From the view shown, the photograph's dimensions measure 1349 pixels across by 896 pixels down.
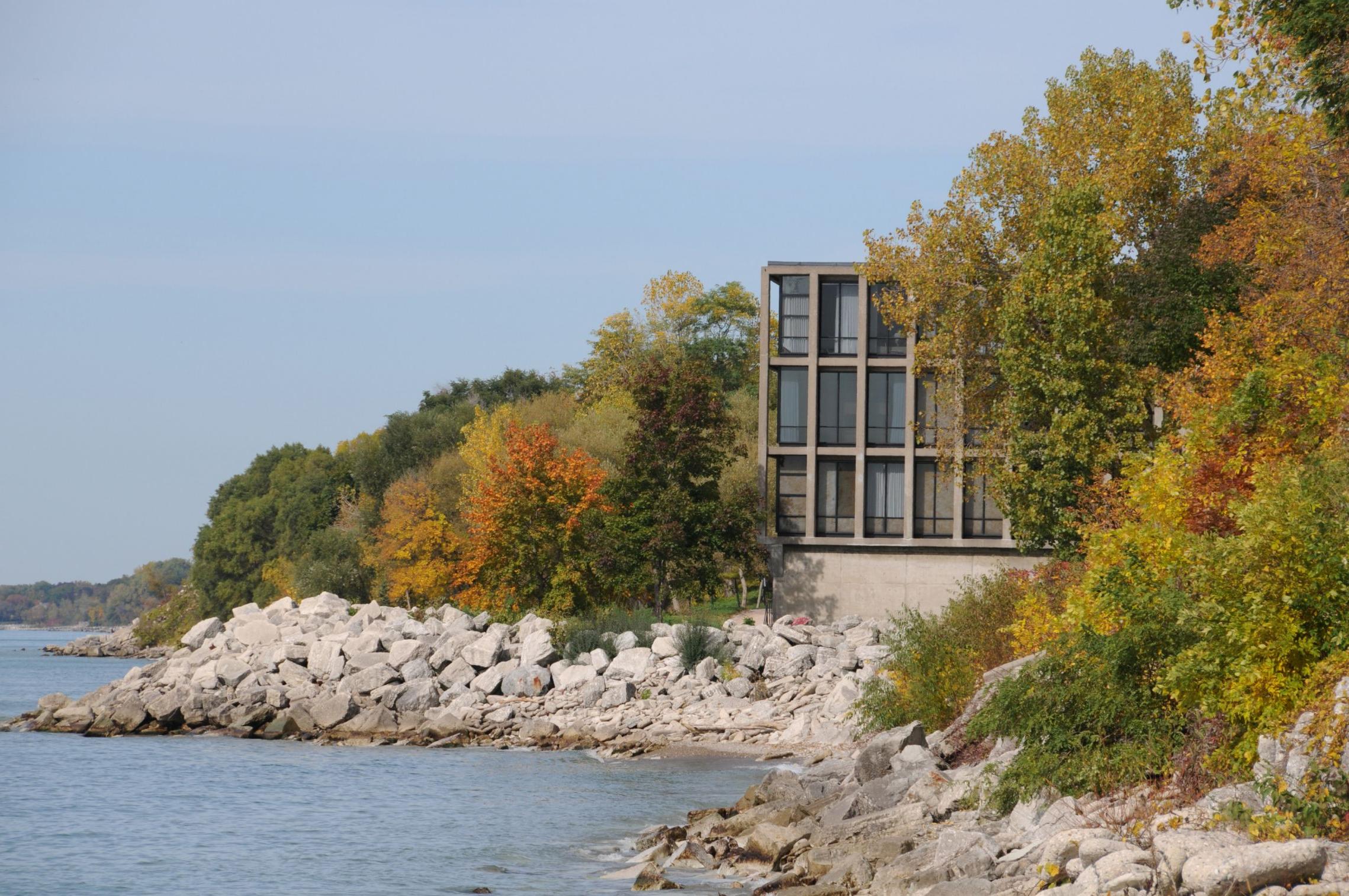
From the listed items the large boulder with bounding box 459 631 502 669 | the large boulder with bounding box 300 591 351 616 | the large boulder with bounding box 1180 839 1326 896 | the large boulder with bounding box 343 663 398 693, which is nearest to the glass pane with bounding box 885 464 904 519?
the large boulder with bounding box 459 631 502 669

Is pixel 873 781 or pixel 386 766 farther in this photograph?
pixel 386 766

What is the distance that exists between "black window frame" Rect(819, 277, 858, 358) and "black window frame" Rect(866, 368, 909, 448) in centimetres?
112

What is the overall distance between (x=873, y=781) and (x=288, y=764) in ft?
59.6

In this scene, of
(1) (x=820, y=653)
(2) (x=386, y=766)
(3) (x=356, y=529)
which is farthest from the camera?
(3) (x=356, y=529)

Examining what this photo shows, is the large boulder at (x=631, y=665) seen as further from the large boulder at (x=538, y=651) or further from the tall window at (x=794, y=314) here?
the tall window at (x=794, y=314)

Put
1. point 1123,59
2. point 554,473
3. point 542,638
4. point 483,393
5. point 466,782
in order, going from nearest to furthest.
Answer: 1. point 466,782
2. point 1123,59
3. point 542,638
4. point 554,473
5. point 483,393

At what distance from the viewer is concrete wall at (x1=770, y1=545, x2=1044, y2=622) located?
46875mm

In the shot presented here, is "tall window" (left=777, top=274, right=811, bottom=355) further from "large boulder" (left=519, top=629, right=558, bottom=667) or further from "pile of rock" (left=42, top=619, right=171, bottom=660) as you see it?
"pile of rock" (left=42, top=619, right=171, bottom=660)

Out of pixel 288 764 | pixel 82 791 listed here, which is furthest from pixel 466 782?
pixel 82 791

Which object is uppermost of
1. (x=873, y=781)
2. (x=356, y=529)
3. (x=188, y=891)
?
(x=356, y=529)

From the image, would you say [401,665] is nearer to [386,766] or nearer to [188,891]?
[386,766]

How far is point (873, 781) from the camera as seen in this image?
19.1 meters

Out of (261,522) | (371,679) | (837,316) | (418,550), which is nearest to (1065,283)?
(837,316)

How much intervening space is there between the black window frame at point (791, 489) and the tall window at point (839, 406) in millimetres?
1351
